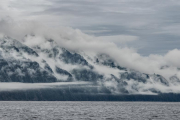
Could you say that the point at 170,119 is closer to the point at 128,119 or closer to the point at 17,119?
the point at 128,119

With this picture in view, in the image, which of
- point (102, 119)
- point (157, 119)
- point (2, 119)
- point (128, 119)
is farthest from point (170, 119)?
point (2, 119)

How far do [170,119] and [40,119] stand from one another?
6307 cm

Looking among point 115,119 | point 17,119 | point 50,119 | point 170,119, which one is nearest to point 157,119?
point 170,119

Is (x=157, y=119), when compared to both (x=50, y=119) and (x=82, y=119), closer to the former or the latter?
(x=82, y=119)

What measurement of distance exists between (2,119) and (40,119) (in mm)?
17411

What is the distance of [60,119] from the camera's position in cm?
18288

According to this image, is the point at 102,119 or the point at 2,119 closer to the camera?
the point at 2,119

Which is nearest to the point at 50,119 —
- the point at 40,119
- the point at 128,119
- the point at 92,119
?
the point at 40,119

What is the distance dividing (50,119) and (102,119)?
24.7m

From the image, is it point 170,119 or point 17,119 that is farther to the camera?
point 170,119

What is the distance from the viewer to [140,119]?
18875 cm

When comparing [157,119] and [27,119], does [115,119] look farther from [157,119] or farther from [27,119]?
[27,119]

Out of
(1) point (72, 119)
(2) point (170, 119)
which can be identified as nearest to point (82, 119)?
(1) point (72, 119)

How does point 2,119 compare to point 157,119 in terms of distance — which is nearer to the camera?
point 2,119
